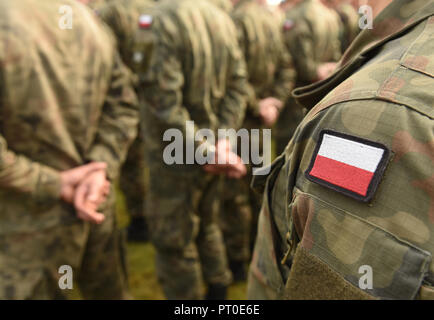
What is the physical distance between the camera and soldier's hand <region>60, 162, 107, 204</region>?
1.11 metres

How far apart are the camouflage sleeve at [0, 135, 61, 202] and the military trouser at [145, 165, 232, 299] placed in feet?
2.24

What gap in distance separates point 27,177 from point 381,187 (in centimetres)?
94

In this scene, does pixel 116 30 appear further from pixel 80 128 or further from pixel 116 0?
pixel 80 128

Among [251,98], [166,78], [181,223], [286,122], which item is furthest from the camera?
[286,122]

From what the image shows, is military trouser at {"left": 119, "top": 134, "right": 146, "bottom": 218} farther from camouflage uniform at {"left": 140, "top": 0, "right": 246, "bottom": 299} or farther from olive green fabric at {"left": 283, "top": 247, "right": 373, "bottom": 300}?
olive green fabric at {"left": 283, "top": 247, "right": 373, "bottom": 300}

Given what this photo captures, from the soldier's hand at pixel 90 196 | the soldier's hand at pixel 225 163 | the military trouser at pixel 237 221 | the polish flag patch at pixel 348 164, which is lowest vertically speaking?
the military trouser at pixel 237 221

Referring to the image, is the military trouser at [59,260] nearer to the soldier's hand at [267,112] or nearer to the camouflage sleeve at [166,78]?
the camouflage sleeve at [166,78]

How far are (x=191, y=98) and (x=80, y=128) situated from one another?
2.07 feet

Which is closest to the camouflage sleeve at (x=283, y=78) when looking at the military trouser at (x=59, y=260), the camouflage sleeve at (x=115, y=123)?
the camouflage sleeve at (x=115, y=123)

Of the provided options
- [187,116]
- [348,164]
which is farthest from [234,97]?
[348,164]

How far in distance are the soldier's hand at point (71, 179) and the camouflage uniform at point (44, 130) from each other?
0.08 ft

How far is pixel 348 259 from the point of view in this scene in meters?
0.50

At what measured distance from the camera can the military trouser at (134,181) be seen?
2.62m

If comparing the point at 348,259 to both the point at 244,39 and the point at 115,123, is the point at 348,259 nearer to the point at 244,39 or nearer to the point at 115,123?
the point at 115,123
